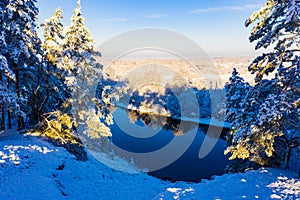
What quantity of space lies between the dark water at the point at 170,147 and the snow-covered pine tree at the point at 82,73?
9751 millimetres

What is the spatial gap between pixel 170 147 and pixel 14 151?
2644 centimetres

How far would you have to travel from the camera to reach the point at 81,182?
37.0 ft

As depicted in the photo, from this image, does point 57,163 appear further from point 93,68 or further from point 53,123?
point 93,68

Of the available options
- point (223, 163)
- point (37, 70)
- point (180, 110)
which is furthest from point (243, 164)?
point (180, 110)

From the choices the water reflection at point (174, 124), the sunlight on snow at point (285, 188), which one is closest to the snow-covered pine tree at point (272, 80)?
the sunlight on snow at point (285, 188)

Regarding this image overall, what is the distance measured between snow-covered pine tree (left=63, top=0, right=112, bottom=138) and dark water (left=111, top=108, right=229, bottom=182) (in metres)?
9.75

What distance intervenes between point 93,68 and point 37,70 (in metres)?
4.58

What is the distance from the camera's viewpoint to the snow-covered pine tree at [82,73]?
14888 mm

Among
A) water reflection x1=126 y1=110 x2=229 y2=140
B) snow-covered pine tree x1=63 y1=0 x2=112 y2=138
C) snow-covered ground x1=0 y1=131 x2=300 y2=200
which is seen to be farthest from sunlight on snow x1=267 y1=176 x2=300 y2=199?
water reflection x1=126 y1=110 x2=229 y2=140

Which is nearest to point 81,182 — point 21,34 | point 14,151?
point 14,151

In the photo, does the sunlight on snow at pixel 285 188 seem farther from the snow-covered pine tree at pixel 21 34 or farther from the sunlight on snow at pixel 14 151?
the snow-covered pine tree at pixel 21 34

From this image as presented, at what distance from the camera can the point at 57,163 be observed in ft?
37.8

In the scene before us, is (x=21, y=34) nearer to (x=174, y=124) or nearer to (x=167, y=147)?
(x=167, y=147)

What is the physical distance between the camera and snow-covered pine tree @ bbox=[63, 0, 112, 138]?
14.9 metres
